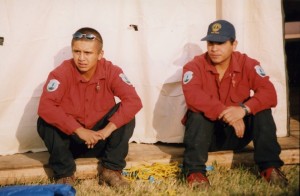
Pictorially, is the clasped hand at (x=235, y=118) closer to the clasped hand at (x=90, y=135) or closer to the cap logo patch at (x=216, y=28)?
the cap logo patch at (x=216, y=28)

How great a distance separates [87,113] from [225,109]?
116 centimetres

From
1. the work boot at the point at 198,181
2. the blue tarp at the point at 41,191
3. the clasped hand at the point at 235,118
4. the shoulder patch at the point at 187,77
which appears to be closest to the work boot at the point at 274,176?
the clasped hand at the point at 235,118

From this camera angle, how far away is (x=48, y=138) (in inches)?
130

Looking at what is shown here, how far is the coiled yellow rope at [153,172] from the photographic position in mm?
3518

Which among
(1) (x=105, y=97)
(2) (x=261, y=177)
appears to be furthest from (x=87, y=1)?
(2) (x=261, y=177)

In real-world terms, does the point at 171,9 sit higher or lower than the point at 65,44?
Answer: higher

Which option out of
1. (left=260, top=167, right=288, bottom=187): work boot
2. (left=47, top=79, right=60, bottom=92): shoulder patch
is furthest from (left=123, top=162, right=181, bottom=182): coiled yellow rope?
(left=47, top=79, right=60, bottom=92): shoulder patch

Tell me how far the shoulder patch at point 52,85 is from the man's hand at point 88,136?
0.40 m

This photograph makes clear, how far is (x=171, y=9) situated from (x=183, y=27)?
0.21 meters

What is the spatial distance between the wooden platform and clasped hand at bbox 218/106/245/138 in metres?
0.50

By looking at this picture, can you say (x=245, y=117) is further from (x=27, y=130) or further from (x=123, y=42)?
(x=27, y=130)

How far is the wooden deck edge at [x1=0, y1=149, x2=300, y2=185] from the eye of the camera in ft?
11.4

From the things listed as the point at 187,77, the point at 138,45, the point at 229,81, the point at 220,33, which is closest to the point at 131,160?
the point at 187,77

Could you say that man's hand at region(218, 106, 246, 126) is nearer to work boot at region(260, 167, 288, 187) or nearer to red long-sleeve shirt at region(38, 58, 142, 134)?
work boot at region(260, 167, 288, 187)
